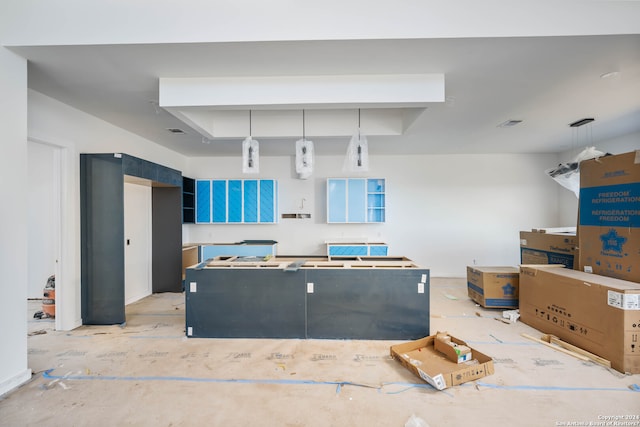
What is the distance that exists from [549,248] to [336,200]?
325cm

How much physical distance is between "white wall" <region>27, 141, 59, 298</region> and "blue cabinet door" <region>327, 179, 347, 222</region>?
4.27m

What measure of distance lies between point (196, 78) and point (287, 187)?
306cm

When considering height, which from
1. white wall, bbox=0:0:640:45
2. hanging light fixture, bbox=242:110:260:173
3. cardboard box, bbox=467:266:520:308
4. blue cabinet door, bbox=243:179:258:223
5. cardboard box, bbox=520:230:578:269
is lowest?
cardboard box, bbox=467:266:520:308

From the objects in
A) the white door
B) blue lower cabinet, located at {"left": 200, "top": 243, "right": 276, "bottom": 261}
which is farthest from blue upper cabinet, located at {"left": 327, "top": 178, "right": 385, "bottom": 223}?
the white door

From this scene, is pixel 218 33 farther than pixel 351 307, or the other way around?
pixel 351 307

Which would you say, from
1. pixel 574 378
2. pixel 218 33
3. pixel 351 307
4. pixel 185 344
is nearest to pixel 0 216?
pixel 185 344

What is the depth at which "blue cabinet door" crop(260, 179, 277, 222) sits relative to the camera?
503cm

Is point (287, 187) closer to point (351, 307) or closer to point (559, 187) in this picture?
point (351, 307)

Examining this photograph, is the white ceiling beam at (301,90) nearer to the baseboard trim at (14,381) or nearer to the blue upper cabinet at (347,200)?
the baseboard trim at (14,381)

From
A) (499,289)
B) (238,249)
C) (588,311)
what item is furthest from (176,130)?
Answer: (588,311)

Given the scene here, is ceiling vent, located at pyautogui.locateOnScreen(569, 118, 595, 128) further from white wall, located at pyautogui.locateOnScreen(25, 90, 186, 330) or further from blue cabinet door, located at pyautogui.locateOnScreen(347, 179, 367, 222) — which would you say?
white wall, located at pyautogui.locateOnScreen(25, 90, 186, 330)

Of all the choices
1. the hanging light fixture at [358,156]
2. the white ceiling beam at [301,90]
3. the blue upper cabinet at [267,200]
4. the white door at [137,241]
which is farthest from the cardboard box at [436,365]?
the white door at [137,241]

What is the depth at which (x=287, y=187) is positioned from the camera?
5355 millimetres

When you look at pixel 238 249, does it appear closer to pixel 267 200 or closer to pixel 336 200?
pixel 267 200
